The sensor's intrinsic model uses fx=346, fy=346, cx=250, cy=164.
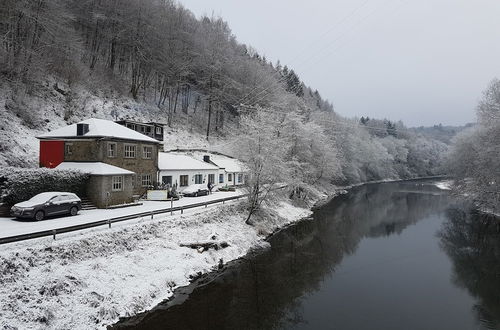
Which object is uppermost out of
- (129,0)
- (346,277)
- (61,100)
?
(129,0)

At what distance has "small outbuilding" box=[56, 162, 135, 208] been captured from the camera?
28891 mm

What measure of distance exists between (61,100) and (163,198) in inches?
899

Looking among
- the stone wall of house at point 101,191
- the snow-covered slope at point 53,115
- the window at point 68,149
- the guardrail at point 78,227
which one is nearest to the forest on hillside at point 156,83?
the snow-covered slope at point 53,115

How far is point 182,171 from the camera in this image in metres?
42.3

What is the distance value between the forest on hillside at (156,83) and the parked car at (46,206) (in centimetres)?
1134

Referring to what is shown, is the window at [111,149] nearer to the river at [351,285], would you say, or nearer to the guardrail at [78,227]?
the guardrail at [78,227]

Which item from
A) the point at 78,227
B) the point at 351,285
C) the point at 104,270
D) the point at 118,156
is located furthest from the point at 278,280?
the point at 118,156

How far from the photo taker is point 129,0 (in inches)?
2277

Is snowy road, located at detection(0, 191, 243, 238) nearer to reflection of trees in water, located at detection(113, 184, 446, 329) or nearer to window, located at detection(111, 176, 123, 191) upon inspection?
window, located at detection(111, 176, 123, 191)

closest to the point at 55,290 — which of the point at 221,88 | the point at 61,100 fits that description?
the point at 61,100

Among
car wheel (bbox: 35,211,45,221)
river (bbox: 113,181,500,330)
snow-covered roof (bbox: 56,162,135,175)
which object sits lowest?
river (bbox: 113,181,500,330)

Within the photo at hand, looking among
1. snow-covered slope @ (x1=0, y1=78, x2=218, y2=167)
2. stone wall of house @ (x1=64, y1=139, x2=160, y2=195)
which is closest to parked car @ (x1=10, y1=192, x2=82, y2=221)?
stone wall of house @ (x1=64, y1=139, x2=160, y2=195)

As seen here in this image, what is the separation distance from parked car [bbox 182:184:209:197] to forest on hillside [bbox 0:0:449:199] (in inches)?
234

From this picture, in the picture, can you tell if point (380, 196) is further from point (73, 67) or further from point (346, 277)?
point (73, 67)
